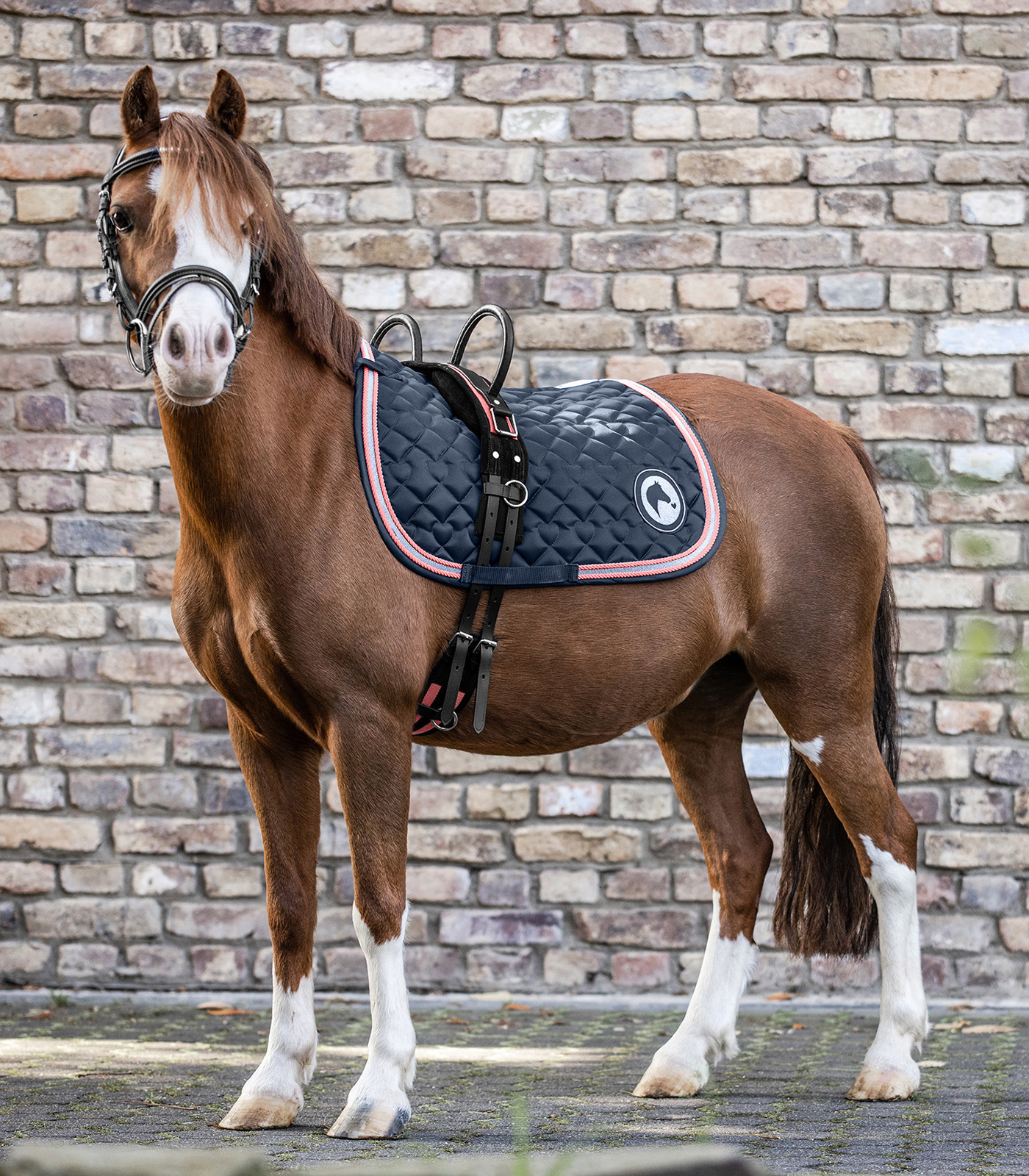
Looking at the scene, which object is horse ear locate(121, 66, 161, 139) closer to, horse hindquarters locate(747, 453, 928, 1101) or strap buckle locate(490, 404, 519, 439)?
strap buckle locate(490, 404, 519, 439)

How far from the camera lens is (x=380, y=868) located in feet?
8.45

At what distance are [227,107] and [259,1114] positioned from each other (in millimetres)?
2055

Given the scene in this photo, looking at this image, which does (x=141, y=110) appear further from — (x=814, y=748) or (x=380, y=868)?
(x=814, y=748)

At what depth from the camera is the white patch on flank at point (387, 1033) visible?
253 centimetres

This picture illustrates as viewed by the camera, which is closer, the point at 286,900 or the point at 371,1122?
the point at 371,1122

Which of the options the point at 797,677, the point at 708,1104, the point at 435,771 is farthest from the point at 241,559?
the point at 435,771

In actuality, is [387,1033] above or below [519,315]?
below

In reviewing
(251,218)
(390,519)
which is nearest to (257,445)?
(390,519)

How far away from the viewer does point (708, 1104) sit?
296cm

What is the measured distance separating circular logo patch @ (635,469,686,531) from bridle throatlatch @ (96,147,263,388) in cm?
98

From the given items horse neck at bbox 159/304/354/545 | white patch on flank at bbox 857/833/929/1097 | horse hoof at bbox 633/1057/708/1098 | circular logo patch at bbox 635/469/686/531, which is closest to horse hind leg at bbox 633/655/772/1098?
horse hoof at bbox 633/1057/708/1098

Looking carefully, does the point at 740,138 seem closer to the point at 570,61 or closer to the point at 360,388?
the point at 570,61

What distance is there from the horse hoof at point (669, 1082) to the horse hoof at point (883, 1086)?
36cm

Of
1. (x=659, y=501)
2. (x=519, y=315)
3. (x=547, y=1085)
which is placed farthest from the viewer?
(x=519, y=315)
